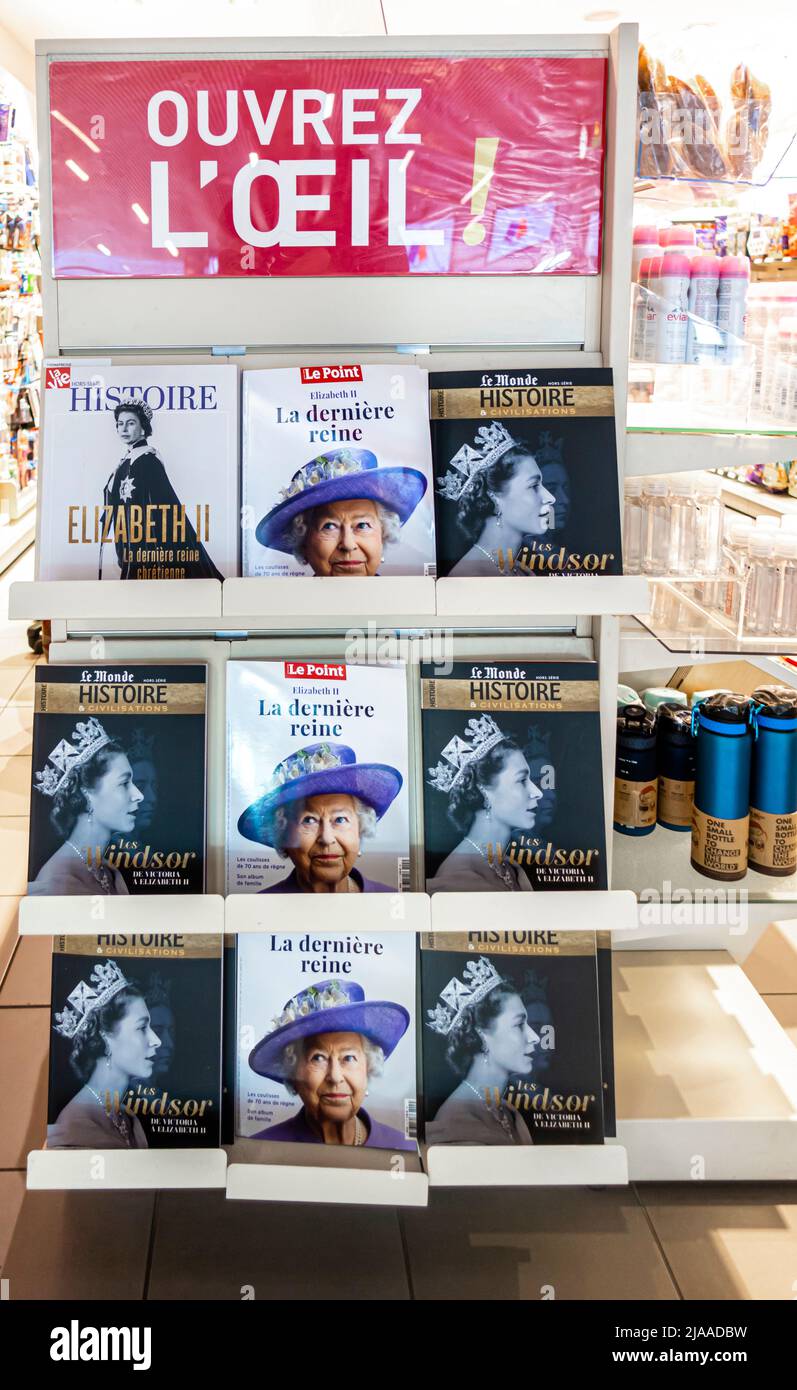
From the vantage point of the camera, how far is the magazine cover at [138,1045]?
1.70 meters

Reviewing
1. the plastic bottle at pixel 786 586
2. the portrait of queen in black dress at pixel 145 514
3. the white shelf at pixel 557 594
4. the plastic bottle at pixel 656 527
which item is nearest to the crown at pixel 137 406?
the portrait of queen in black dress at pixel 145 514

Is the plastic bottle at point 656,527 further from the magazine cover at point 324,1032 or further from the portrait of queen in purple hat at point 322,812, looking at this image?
the magazine cover at point 324,1032

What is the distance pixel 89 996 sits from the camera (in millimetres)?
1735

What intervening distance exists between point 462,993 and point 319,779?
407mm

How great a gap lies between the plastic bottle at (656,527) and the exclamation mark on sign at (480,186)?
1.73 ft

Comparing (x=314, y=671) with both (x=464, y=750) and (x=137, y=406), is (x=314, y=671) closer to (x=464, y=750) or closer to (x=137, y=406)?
(x=464, y=750)

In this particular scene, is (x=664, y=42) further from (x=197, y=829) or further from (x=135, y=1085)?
(x=135, y=1085)

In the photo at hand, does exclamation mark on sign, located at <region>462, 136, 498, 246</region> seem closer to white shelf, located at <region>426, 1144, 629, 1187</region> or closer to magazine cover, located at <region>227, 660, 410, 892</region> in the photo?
magazine cover, located at <region>227, 660, 410, 892</region>

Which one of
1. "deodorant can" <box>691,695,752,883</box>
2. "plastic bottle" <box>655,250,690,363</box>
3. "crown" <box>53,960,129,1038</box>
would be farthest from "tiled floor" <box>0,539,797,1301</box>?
"plastic bottle" <box>655,250,690,363</box>

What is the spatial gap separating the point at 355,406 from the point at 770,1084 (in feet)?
4.82

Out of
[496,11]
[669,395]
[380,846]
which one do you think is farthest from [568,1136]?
[496,11]

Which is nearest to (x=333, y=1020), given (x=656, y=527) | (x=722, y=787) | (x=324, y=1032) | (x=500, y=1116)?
(x=324, y=1032)

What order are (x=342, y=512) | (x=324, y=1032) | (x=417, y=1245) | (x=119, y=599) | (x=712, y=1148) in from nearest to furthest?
1. (x=119, y=599)
2. (x=342, y=512)
3. (x=324, y=1032)
4. (x=417, y=1245)
5. (x=712, y=1148)
